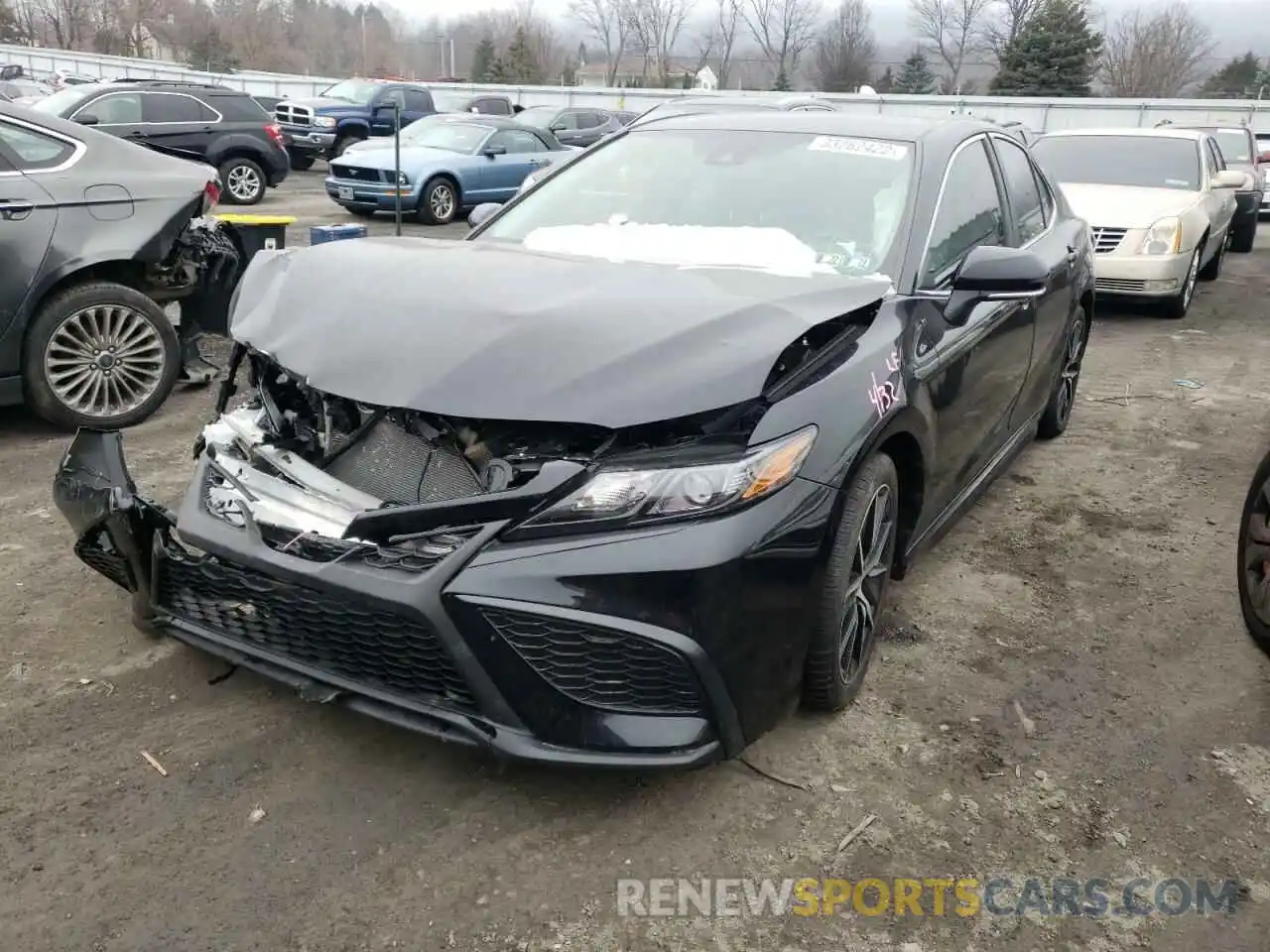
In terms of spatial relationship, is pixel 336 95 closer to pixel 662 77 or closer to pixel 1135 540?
pixel 1135 540

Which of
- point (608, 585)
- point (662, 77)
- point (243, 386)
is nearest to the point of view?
point (608, 585)

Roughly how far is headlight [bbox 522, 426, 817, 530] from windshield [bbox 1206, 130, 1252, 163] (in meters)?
16.4

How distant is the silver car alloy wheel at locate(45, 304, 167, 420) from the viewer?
5.04 metres

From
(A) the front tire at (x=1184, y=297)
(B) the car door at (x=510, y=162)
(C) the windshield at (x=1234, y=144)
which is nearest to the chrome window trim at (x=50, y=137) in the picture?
(A) the front tire at (x=1184, y=297)

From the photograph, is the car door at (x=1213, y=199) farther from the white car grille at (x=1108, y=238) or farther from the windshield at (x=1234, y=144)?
the windshield at (x=1234, y=144)

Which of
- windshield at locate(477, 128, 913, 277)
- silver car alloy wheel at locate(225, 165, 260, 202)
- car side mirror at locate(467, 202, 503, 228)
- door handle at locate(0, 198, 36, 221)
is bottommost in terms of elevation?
silver car alloy wheel at locate(225, 165, 260, 202)

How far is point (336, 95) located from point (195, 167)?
1916 cm

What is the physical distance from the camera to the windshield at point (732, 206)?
3.40m

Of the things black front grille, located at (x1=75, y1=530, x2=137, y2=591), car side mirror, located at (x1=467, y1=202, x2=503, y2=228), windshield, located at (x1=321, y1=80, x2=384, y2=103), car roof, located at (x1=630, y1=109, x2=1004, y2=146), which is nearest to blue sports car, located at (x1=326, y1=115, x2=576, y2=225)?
windshield, located at (x1=321, y1=80, x2=384, y2=103)

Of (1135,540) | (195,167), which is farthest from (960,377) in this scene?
(195,167)

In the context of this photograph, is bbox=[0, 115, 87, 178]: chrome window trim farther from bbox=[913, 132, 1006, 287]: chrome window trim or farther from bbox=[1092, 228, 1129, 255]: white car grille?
bbox=[1092, 228, 1129, 255]: white car grille

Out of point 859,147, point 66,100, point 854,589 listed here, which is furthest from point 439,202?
point 854,589

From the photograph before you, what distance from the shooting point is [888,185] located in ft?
11.7

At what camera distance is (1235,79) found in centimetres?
5334
